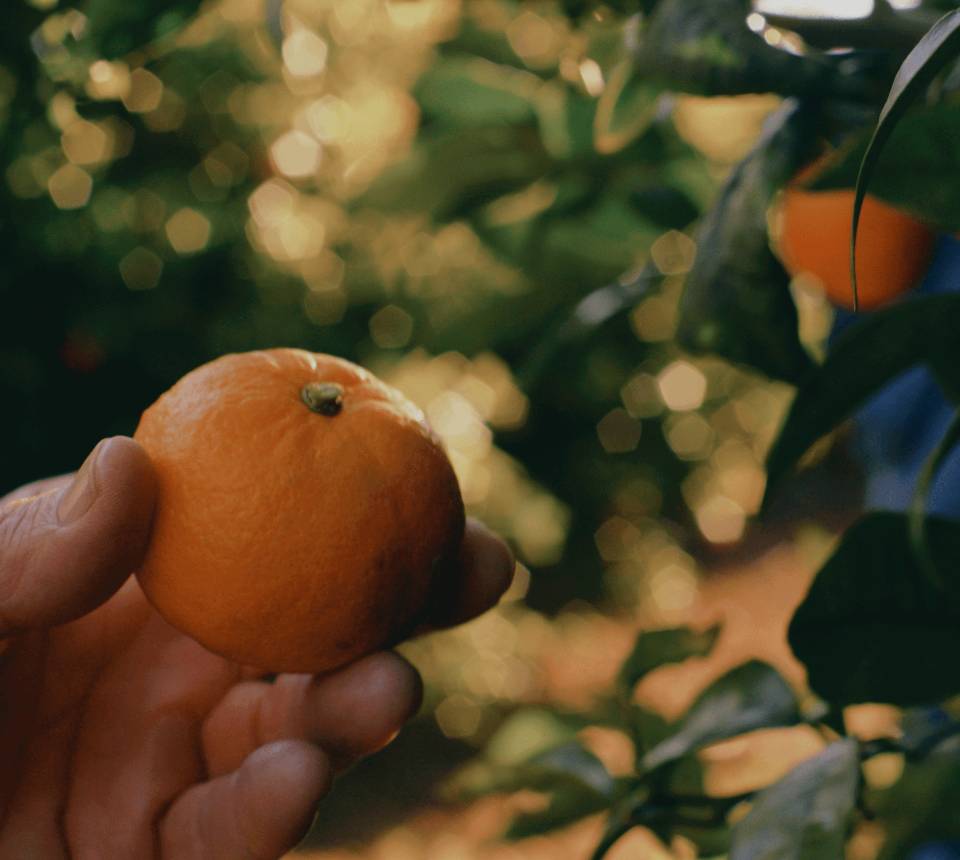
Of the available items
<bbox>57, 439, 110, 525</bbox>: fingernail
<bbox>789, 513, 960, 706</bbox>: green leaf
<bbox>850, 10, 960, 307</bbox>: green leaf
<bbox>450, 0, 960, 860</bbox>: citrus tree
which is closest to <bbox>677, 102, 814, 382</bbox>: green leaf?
<bbox>450, 0, 960, 860</bbox>: citrus tree

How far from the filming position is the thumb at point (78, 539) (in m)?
0.47

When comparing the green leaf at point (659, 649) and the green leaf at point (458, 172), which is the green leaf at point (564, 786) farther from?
the green leaf at point (458, 172)

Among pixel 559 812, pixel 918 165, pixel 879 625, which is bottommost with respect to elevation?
pixel 559 812

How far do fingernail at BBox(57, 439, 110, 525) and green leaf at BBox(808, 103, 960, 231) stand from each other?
358 mm

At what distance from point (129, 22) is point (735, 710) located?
1.66 ft

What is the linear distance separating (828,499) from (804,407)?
3371 mm

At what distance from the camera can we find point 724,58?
1.60 feet

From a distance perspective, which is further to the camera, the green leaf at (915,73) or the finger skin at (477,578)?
the finger skin at (477,578)

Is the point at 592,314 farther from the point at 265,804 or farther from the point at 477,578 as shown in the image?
the point at 265,804

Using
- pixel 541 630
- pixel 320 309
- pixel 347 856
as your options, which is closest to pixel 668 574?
pixel 541 630

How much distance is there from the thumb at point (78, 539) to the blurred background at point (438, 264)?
0.74ft

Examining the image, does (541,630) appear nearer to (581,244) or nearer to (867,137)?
(581,244)

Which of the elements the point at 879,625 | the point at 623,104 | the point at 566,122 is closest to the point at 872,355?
the point at 879,625

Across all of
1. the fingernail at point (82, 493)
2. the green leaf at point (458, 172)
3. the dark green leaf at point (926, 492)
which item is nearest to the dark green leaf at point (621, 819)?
the dark green leaf at point (926, 492)
